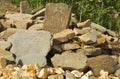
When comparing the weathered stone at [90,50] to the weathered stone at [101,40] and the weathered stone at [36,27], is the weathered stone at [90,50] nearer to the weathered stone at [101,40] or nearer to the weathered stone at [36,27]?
the weathered stone at [101,40]

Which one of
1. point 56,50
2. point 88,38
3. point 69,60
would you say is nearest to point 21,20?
point 56,50

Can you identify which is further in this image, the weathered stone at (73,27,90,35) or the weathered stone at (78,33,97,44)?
the weathered stone at (73,27,90,35)

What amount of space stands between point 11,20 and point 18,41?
178cm

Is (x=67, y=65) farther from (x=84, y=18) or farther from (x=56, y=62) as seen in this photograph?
(x=84, y=18)

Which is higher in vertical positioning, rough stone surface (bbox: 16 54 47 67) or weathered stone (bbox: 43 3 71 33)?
weathered stone (bbox: 43 3 71 33)

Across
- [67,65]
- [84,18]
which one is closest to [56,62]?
[67,65]

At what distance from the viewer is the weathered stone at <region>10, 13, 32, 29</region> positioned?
7.89m

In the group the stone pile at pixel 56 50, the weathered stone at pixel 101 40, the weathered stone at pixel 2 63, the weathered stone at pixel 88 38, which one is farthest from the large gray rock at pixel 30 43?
the weathered stone at pixel 101 40

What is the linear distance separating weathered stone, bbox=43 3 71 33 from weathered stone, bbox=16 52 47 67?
1380 mm

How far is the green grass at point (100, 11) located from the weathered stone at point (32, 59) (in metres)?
3.21

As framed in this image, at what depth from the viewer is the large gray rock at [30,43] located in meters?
6.61

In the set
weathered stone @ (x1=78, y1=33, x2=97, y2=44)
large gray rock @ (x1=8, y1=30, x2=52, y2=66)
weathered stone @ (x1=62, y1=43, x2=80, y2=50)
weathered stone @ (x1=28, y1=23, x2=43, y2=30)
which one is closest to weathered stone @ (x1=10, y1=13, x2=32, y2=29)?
weathered stone @ (x1=28, y1=23, x2=43, y2=30)

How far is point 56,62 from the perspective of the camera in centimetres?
629

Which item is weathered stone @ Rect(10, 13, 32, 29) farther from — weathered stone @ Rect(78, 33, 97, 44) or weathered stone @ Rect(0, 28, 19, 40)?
weathered stone @ Rect(78, 33, 97, 44)
